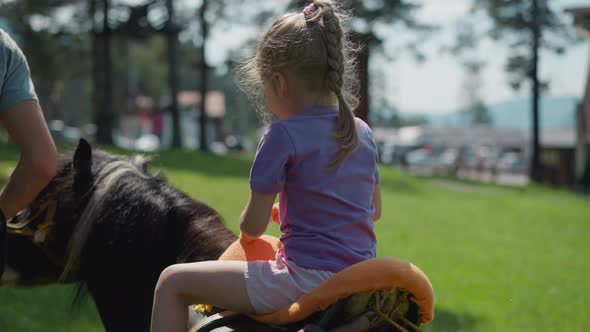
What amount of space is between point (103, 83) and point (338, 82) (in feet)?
77.4

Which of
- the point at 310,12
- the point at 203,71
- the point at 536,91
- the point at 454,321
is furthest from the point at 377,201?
the point at 536,91

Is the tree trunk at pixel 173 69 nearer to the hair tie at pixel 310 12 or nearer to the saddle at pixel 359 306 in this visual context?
the hair tie at pixel 310 12

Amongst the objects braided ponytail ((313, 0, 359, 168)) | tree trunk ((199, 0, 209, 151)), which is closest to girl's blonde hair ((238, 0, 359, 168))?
braided ponytail ((313, 0, 359, 168))

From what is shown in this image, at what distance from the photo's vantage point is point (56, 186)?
10.2 feet

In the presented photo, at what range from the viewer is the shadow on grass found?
6.13 metres

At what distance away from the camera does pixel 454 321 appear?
6676 mm

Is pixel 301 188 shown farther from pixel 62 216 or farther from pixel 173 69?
pixel 173 69

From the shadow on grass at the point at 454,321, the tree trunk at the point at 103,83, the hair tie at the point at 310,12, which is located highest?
the hair tie at the point at 310,12

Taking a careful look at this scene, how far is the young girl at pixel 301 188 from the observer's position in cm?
228

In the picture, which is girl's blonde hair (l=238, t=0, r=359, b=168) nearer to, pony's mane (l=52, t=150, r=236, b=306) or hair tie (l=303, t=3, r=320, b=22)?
hair tie (l=303, t=3, r=320, b=22)

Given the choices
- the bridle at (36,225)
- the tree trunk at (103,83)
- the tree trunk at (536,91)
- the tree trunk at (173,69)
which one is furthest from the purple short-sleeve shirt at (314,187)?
the tree trunk at (536,91)

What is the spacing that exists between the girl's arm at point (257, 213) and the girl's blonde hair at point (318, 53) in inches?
9.7

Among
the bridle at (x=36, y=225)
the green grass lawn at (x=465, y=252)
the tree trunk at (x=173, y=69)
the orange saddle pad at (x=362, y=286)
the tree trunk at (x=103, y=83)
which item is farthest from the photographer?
the tree trunk at (x=173, y=69)

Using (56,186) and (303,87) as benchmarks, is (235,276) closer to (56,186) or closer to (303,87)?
(303,87)
